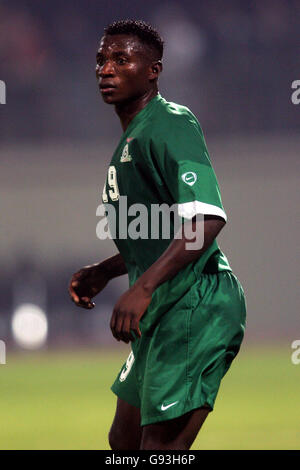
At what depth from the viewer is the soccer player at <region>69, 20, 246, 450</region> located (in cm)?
281

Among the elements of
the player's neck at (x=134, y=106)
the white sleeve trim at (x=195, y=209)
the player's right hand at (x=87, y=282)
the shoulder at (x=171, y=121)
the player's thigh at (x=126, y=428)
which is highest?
the player's neck at (x=134, y=106)

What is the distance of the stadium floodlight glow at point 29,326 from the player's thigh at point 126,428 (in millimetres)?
9009

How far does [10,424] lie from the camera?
275 inches

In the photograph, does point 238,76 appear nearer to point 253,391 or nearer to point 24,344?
point 24,344

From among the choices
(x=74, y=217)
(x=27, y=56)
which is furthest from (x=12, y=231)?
(x=27, y=56)

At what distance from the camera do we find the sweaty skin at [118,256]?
107 inches

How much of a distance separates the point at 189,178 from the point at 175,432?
0.84 m

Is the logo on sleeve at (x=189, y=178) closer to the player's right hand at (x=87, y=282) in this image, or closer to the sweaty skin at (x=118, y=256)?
the sweaty skin at (x=118, y=256)

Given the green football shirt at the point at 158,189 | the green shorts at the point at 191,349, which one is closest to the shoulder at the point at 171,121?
the green football shirt at the point at 158,189

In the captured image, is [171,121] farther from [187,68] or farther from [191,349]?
[187,68]

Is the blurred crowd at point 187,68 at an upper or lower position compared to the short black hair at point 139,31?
upper

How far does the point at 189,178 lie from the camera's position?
2857mm

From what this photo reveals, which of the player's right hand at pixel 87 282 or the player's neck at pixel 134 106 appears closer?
the player's neck at pixel 134 106

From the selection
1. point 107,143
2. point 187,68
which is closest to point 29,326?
point 107,143
